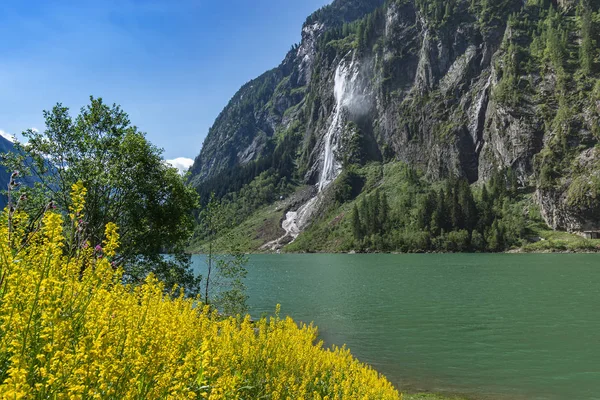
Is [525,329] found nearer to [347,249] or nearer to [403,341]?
[403,341]

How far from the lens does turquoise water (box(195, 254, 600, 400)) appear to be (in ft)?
68.0

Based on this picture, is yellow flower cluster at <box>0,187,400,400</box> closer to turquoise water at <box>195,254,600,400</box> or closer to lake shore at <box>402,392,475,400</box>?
lake shore at <box>402,392,475,400</box>

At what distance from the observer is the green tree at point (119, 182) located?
21625mm

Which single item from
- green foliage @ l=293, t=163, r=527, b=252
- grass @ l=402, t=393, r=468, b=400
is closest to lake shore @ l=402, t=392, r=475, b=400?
grass @ l=402, t=393, r=468, b=400

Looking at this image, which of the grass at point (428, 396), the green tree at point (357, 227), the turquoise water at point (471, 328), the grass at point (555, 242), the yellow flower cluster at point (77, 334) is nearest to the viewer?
the yellow flower cluster at point (77, 334)

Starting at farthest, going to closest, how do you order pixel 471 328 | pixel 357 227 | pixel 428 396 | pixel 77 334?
1. pixel 357 227
2. pixel 471 328
3. pixel 428 396
4. pixel 77 334

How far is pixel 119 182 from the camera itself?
73.7ft

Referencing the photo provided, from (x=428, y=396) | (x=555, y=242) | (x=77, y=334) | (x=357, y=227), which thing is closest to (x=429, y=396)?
(x=428, y=396)

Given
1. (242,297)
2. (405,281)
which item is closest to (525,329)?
(242,297)

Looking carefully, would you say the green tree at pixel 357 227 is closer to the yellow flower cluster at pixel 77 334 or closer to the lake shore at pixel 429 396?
the lake shore at pixel 429 396

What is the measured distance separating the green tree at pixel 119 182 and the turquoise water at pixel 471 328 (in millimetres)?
14439

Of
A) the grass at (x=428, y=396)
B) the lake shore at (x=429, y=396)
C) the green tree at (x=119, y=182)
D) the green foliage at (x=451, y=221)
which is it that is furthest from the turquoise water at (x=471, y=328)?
the green foliage at (x=451, y=221)

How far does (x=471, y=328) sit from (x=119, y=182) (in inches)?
1089

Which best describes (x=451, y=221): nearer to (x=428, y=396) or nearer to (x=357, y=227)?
(x=357, y=227)
